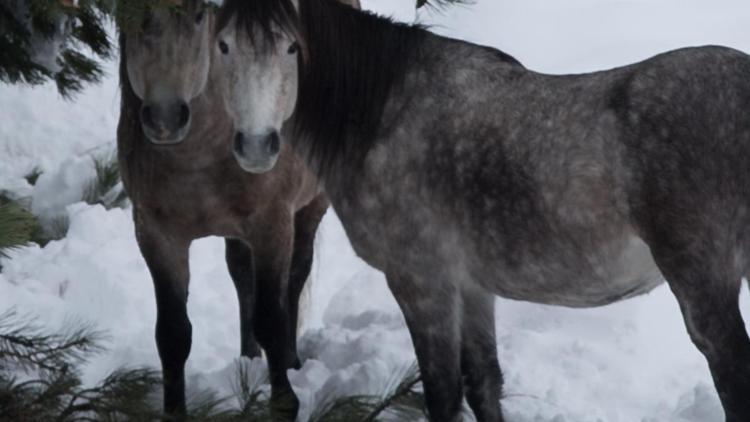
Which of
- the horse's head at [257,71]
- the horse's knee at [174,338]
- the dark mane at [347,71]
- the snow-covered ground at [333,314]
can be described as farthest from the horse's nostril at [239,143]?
the horse's knee at [174,338]

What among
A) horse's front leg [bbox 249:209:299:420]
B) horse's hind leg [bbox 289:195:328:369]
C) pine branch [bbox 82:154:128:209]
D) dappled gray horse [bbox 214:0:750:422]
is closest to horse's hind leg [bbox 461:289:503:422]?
dappled gray horse [bbox 214:0:750:422]

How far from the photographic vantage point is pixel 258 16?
414 centimetres

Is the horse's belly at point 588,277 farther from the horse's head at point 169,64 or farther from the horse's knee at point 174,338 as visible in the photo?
the horse's knee at point 174,338

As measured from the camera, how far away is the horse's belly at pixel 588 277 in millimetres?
3963

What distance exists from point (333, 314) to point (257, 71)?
3.14m

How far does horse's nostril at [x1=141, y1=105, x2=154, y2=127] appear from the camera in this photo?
15.0ft

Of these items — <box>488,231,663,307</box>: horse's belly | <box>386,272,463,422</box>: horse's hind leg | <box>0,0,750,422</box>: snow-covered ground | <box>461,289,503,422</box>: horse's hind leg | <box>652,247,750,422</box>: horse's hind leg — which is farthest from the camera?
<box>0,0,750,422</box>: snow-covered ground

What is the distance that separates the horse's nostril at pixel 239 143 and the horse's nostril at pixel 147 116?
22.2 inches

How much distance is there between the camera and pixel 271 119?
4098 millimetres

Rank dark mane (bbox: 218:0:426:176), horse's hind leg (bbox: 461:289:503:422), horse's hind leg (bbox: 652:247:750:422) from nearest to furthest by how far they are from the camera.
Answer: horse's hind leg (bbox: 652:247:750:422), dark mane (bbox: 218:0:426:176), horse's hind leg (bbox: 461:289:503:422)

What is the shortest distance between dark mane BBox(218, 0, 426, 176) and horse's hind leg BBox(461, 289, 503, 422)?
2.16ft

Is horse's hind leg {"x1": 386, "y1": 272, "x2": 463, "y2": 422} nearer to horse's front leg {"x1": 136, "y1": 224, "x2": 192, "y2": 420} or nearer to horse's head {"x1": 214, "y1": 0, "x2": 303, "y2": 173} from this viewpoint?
horse's head {"x1": 214, "y1": 0, "x2": 303, "y2": 173}

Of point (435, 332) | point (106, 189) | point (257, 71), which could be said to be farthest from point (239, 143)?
point (106, 189)

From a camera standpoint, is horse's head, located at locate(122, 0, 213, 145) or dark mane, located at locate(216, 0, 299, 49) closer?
dark mane, located at locate(216, 0, 299, 49)
